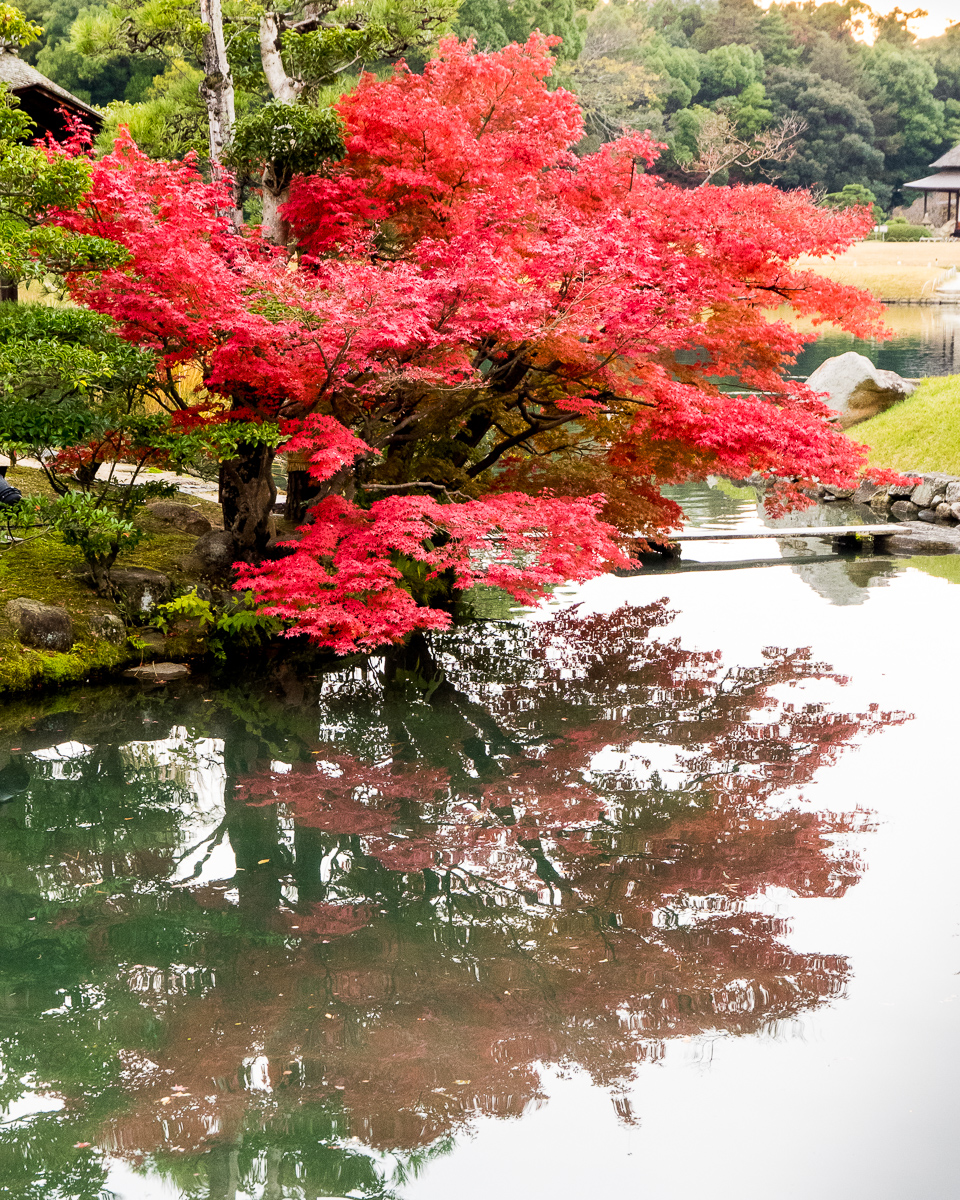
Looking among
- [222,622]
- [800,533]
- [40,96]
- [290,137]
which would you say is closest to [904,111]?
[800,533]

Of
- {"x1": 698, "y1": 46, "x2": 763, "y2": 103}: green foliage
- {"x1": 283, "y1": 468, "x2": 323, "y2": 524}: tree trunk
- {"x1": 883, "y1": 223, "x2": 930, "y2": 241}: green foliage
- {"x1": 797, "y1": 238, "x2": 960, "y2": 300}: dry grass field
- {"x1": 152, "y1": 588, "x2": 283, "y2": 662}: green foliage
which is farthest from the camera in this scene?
{"x1": 698, "y1": 46, "x2": 763, "y2": 103}: green foliage

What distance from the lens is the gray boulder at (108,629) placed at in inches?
320

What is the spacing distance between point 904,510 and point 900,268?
2786 centimetres

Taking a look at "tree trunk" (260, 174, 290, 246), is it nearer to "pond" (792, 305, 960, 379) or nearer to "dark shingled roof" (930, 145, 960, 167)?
"pond" (792, 305, 960, 379)

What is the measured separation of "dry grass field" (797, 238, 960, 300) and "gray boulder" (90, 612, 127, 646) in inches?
1390

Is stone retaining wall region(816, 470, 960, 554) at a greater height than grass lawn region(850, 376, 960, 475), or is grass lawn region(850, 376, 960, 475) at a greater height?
grass lawn region(850, 376, 960, 475)

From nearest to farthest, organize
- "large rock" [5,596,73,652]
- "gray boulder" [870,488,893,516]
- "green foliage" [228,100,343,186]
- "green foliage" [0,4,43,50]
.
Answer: "green foliage" [0,4,43,50] → "large rock" [5,596,73,652] → "green foliage" [228,100,343,186] → "gray boulder" [870,488,893,516]

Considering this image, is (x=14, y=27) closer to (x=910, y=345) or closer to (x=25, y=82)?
(x=25, y=82)

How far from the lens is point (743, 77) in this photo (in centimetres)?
4112

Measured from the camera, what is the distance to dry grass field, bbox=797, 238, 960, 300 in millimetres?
38062

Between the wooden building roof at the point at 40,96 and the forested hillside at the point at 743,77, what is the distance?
1734 cm

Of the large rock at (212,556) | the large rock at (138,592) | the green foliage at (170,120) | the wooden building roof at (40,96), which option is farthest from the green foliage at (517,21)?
the large rock at (138,592)

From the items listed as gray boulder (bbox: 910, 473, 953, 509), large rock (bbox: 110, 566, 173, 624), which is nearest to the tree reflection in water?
large rock (bbox: 110, 566, 173, 624)

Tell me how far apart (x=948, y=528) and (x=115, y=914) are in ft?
39.9
